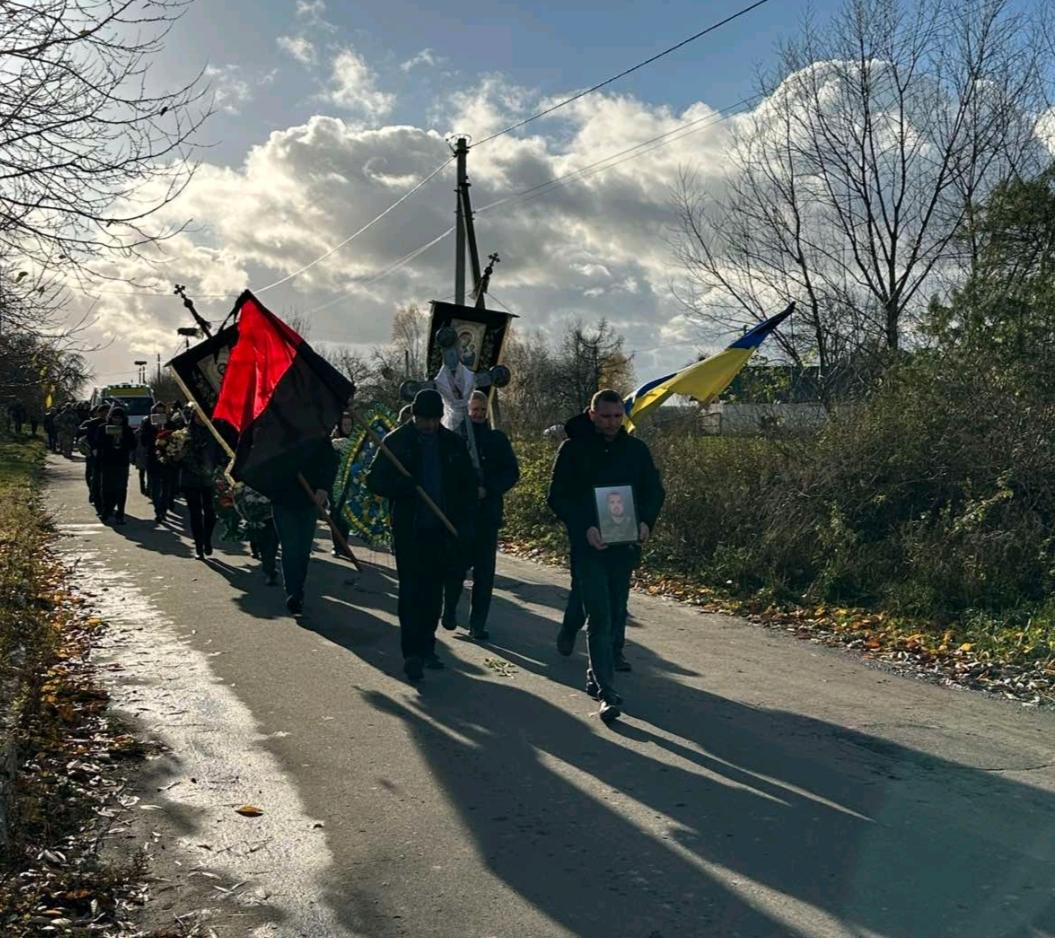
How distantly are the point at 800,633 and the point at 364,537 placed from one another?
18.6 ft

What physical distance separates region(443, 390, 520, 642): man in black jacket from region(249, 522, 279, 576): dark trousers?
3.45 m

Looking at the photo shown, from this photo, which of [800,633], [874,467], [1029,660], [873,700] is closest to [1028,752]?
[873,700]

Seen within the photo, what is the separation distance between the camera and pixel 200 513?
13.3m

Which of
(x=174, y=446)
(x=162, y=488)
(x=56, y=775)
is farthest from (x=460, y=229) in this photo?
(x=56, y=775)

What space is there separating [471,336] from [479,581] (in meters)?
6.57

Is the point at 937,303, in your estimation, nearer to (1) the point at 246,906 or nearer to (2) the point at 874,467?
(2) the point at 874,467

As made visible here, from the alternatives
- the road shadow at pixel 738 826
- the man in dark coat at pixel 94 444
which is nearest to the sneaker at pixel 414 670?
the road shadow at pixel 738 826

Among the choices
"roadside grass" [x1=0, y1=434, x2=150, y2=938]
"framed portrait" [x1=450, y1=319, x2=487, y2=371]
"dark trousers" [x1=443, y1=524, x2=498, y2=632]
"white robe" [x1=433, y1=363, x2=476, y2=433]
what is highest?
"framed portrait" [x1=450, y1=319, x2=487, y2=371]

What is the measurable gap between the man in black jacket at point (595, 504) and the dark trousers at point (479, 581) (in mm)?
1867

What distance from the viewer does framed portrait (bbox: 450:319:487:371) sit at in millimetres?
14469

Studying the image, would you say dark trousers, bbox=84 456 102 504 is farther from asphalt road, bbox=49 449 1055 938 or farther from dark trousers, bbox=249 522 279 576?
asphalt road, bbox=49 449 1055 938

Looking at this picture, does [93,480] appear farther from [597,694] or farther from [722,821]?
[722,821]

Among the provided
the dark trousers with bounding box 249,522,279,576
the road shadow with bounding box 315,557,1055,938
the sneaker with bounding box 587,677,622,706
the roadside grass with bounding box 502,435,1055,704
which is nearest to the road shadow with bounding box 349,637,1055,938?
the road shadow with bounding box 315,557,1055,938

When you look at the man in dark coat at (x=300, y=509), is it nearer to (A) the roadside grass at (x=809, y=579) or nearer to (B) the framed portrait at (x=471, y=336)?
(A) the roadside grass at (x=809, y=579)
